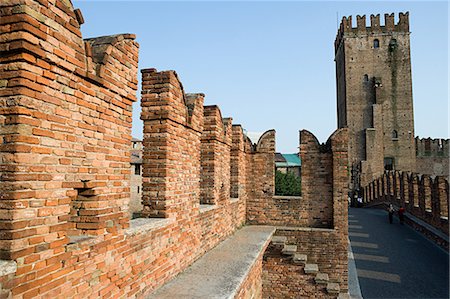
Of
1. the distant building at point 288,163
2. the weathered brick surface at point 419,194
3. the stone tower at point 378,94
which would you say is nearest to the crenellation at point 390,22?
the stone tower at point 378,94

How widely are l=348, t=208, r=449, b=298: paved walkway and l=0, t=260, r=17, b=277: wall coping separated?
8.62 metres

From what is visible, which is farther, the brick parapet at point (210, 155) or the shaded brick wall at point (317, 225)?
the shaded brick wall at point (317, 225)

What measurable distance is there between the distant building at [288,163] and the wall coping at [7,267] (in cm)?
3883

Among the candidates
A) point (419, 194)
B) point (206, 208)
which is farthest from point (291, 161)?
point (206, 208)

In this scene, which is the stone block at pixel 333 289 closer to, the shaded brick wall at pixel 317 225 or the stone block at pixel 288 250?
the shaded brick wall at pixel 317 225

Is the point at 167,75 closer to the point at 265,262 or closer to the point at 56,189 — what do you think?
the point at 56,189

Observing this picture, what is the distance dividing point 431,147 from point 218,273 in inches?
1791

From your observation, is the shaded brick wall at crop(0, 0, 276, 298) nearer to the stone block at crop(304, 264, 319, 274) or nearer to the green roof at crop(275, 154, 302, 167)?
the stone block at crop(304, 264, 319, 274)

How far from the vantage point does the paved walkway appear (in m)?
8.83

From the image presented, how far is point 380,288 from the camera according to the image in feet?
29.5

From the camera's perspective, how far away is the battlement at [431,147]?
136 ft

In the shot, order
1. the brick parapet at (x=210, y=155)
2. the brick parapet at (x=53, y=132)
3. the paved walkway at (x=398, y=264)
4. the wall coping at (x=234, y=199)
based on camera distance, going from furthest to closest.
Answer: the paved walkway at (x=398, y=264), the wall coping at (x=234, y=199), the brick parapet at (x=210, y=155), the brick parapet at (x=53, y=132)

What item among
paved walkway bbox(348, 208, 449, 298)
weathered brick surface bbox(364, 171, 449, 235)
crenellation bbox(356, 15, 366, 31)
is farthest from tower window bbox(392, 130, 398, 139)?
paved walkway bbox(348, 208, 449, 298)

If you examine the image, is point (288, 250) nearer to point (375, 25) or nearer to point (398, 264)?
point (398, 264)
